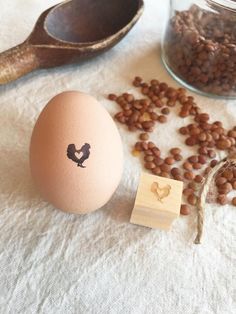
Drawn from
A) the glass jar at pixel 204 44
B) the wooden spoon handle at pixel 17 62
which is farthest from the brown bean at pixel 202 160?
the wooden spoon handle at pixel 17 62

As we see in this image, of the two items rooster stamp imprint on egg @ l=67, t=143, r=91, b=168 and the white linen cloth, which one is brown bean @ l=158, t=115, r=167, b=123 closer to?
the white linen cloth

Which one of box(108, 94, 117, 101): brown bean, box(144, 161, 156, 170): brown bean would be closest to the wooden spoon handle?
box(108, 94, 117, 101): brown bean

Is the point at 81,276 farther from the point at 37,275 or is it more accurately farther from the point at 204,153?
the point at 204,153

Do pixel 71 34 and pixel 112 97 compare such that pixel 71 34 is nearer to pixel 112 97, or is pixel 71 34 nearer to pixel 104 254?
pixel 112 97

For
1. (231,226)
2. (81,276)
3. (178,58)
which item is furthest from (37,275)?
(178,58)

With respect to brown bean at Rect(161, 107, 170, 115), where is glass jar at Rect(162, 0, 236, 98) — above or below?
above
